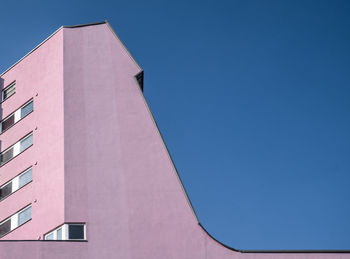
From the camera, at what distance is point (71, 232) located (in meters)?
43.6

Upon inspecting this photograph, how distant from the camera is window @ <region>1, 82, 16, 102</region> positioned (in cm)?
5503

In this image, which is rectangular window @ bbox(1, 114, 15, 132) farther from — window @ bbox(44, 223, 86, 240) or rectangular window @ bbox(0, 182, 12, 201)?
window @ bbox(44, 223, 86, 240)

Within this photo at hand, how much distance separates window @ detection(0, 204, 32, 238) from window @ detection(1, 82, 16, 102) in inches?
385

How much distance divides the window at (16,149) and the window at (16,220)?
4.48 metres

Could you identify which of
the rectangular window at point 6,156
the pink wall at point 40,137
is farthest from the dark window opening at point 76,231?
the rectangular window at point 6,156

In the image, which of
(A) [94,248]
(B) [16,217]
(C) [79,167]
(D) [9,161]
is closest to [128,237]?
(A) [94,248]

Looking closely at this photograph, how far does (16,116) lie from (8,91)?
293 cm

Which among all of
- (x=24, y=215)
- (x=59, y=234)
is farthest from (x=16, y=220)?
(x=59, y=234)

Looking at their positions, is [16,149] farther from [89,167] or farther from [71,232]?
[71,232]

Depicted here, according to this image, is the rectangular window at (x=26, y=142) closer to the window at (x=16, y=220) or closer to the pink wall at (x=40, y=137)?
the pink wall at (x=40, y=137)

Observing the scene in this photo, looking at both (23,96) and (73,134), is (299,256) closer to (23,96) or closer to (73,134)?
(73,134)

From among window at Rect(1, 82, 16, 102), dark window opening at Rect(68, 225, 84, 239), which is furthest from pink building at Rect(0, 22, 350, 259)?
window at Rect(1, 82, 16, 102)

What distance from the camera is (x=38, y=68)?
174ft

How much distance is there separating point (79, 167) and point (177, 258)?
8201 millimetres
